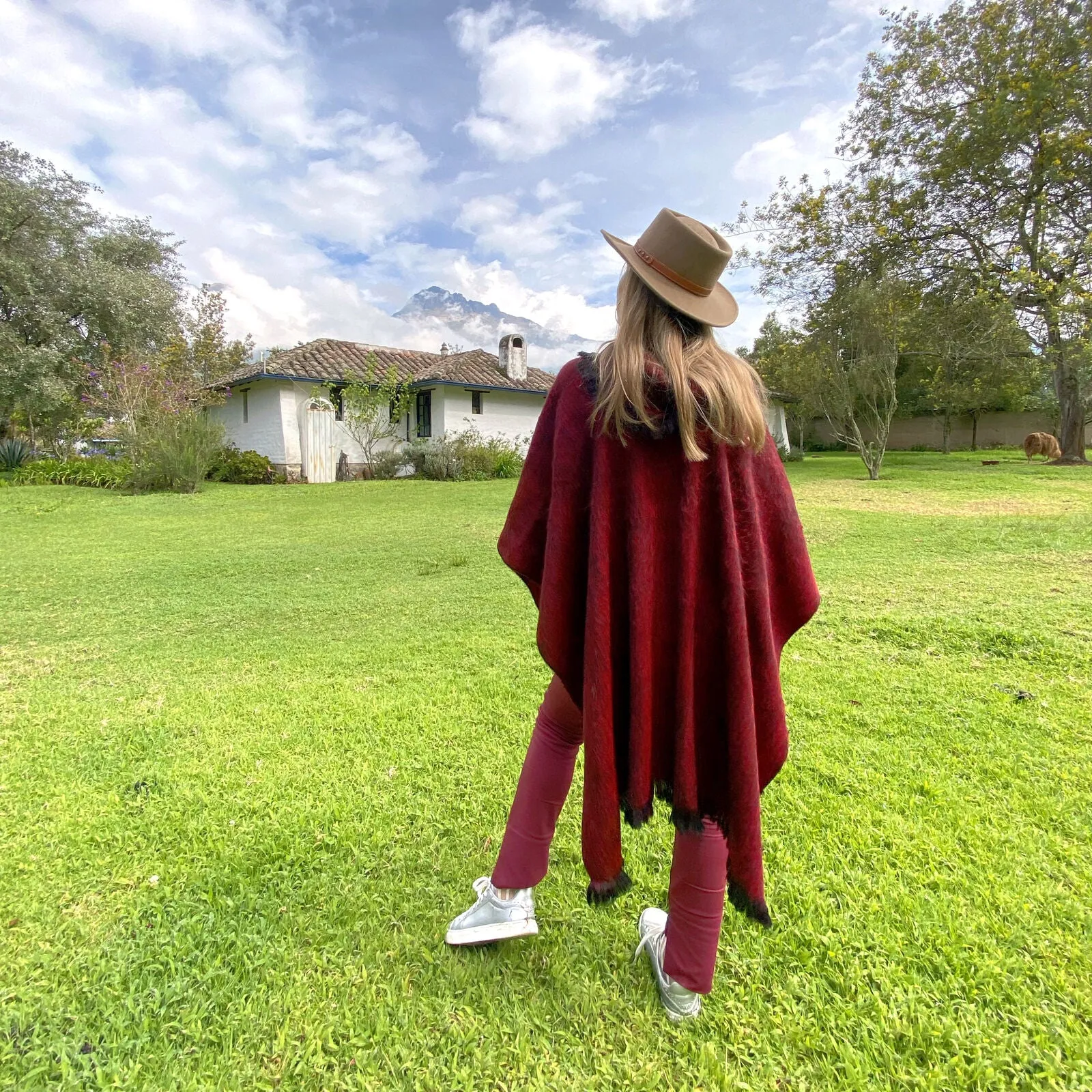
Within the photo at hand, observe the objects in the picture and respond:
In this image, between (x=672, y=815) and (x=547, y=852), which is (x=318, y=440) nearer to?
(x=547, y=852)

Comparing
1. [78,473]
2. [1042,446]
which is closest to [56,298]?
[78,473]

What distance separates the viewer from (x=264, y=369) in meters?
17.6

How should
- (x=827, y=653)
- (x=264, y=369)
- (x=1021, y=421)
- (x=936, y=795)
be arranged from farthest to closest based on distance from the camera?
(x=1021, y=421)
(x=264, y=369)
(x=827, y=653)
(x=936, y=795)

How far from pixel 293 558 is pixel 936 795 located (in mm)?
6386

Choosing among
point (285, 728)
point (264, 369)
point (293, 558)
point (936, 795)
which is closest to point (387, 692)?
point (285, 728)

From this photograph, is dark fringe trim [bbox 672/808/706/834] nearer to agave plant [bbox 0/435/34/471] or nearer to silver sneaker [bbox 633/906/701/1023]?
silver sneaker [bbox 633/906/701/1023]

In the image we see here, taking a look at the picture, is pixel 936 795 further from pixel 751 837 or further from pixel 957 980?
pixel 751 837

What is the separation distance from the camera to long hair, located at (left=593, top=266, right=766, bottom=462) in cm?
124

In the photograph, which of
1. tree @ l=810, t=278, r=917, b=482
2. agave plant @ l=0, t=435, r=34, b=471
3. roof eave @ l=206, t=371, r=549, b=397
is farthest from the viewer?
roof eave @ l=206, t=371, r=549, b=397

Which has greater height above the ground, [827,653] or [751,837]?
[751,837]

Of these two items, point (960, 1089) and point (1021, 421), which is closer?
point (960, 1089)

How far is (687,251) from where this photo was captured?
1.32 m

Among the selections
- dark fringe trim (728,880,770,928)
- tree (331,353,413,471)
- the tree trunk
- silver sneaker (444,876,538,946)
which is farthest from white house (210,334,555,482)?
dark fringe trim (728,880,770,928)

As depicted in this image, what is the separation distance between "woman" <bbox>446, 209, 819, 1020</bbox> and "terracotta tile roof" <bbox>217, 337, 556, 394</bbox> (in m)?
17.9
